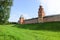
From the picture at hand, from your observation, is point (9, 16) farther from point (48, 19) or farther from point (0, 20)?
point (48, 19)

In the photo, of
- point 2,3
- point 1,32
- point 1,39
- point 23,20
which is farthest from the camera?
point 23,20

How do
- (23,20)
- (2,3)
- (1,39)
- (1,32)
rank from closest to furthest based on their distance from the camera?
(1,39), (1,32), (2,3), (23,20)

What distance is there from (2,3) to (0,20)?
402cm

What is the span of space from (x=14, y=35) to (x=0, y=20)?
1904cm

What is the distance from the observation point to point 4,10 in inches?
1337

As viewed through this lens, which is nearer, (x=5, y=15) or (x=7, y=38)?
(x=7, y=38)

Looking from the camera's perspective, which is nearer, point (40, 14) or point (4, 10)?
point (4, 10)

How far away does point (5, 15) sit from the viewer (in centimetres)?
3356

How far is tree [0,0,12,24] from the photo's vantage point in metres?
33.2

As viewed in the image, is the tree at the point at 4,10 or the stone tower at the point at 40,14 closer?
the tree at the point at 4,10

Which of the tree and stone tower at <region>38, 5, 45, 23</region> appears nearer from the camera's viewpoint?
the tree

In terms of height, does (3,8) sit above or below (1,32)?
above

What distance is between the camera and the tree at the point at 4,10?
1309 inches

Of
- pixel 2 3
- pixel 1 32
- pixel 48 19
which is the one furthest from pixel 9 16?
pixel 1 32
